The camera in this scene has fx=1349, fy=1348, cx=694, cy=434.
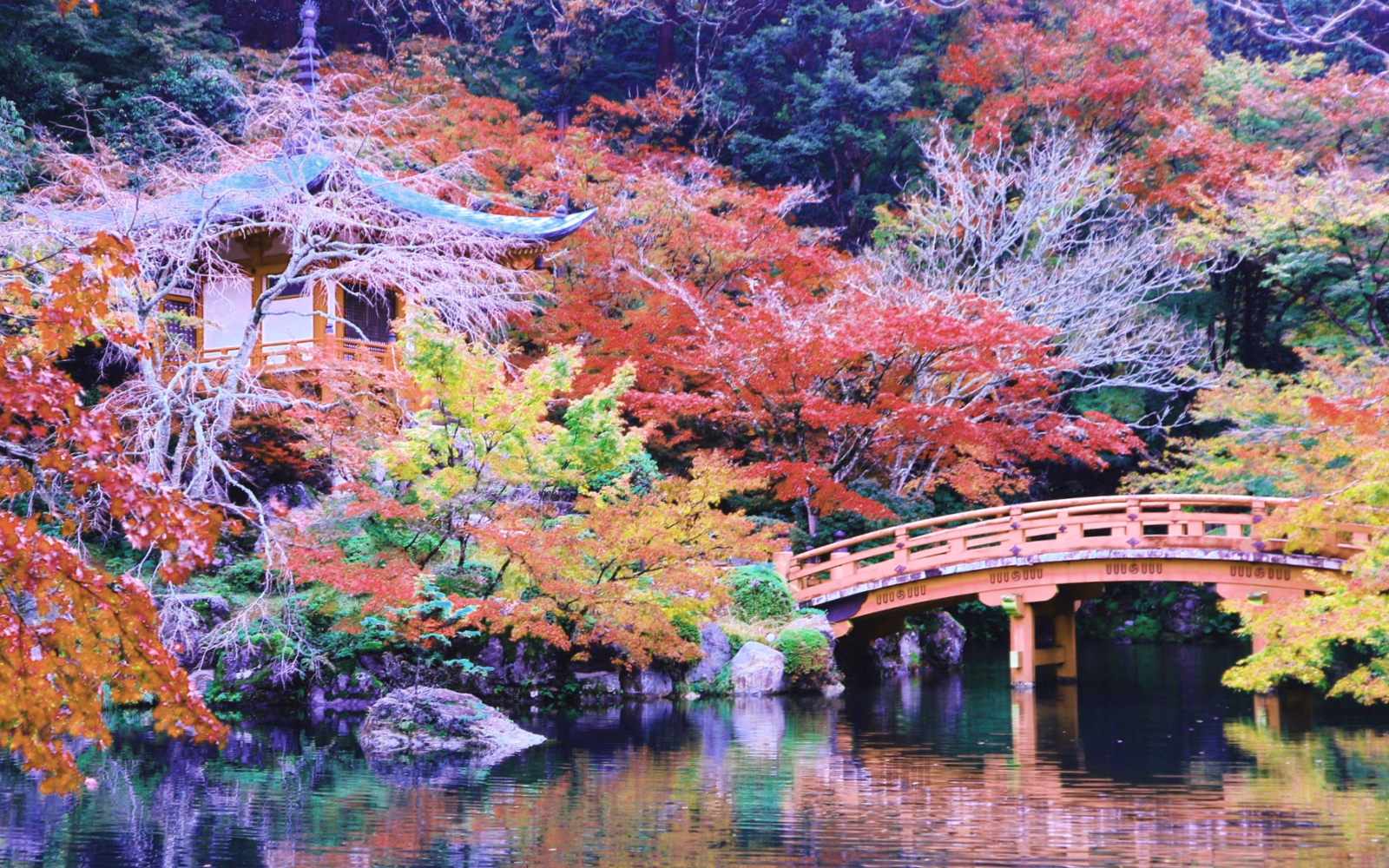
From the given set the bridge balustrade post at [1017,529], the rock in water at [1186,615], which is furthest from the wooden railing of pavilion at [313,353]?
the rock in water at [1186,615]

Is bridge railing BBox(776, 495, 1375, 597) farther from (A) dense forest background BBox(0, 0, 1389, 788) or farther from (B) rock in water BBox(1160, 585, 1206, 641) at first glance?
(B) rock in water BBox(1160, 585, 1206, 641)

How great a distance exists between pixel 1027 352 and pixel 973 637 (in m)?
8.06

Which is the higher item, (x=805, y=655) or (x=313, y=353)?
(x=313, y=353)

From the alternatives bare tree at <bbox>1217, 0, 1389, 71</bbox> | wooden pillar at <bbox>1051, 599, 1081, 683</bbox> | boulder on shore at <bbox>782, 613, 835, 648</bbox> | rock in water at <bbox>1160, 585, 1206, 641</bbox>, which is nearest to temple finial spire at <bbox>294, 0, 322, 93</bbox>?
boulder on shore at <bbox>782, 613, 835, 648</bbox>

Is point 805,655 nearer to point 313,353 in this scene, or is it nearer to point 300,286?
point 313,353

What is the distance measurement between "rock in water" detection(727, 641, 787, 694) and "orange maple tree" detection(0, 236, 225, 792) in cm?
1197

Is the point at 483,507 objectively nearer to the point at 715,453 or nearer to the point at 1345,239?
the point at 715,453

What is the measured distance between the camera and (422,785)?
10562 mm

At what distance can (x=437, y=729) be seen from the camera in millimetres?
12695

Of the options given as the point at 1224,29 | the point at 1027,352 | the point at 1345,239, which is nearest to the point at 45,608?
the point at 1027,352

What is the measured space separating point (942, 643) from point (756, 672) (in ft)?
19.2

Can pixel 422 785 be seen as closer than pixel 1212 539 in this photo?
Yes

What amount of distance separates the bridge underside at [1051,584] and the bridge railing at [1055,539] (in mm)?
108

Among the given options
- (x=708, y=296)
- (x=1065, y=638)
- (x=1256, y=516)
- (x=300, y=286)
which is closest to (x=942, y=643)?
(x=1065, y=638)
